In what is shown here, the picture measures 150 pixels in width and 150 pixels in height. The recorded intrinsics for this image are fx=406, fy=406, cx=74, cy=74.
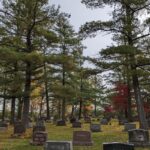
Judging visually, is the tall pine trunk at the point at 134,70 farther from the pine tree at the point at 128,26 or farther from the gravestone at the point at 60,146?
the gravestone at the point at 60,146

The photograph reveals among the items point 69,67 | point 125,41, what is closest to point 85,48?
point 69,67

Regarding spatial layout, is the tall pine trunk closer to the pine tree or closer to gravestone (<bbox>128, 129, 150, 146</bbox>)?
the pine tree

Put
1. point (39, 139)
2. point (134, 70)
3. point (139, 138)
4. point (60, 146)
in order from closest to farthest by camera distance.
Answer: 1. point (60, 146)
2. point (139, 138)
3. point (39, 139)
4. point (134, 70)

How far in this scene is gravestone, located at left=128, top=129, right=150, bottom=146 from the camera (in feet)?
60.4

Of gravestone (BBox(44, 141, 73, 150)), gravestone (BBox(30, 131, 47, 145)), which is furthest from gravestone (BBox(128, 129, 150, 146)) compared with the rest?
gravestone (BBox(44, 141, 73, 150))

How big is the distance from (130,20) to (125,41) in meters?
2.00

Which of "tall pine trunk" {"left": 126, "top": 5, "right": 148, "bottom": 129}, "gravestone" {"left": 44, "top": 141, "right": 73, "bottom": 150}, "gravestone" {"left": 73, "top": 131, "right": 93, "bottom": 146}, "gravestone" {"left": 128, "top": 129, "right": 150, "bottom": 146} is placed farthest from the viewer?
"tall pine trunk" {"left": 126, "top": 5, "right": 148, "bottom": 129}

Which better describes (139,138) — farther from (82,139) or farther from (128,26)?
(128,26)

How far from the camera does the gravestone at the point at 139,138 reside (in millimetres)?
18406

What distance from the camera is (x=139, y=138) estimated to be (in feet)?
60.6

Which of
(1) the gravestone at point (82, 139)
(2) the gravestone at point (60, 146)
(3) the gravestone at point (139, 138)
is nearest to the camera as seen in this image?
(2) the gravestone at point (60, 146)

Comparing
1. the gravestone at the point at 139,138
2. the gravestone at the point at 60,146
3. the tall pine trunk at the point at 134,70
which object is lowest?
the gravestone at the point at 60,146

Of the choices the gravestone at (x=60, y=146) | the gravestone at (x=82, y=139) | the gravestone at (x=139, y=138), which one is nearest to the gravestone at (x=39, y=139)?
the gravestone at (x=82, y=139)

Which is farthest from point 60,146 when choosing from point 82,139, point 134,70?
Result: point 134,70
